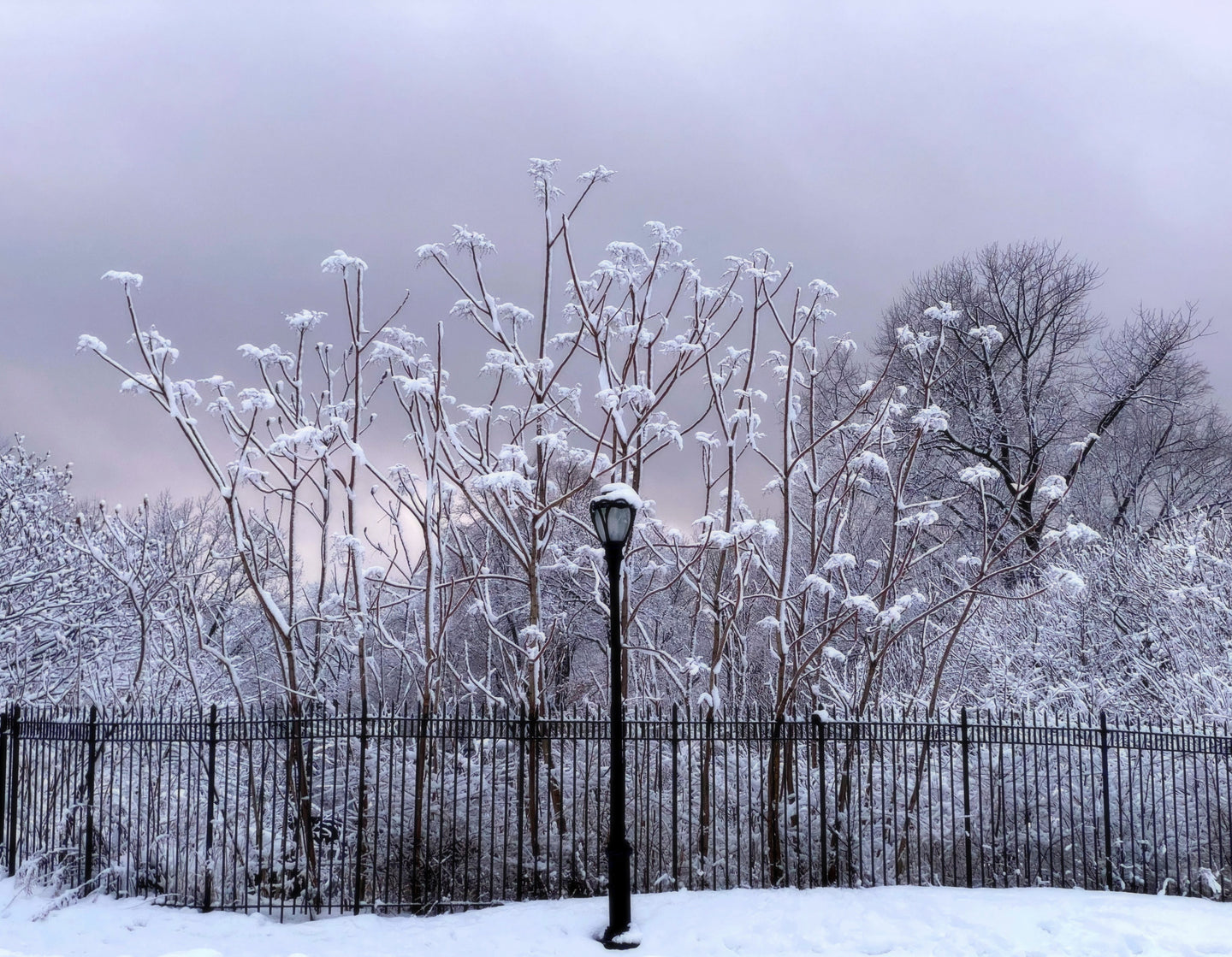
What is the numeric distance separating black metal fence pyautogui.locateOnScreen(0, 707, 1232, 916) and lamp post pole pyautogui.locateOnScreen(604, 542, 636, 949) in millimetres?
1200

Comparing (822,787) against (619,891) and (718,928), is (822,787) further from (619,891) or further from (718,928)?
(619,891)

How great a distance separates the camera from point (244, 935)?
8547 millimetres

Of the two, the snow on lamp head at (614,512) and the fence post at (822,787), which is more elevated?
the snow on lamp head at (614,512)

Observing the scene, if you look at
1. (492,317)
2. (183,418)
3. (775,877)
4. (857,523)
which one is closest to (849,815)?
(775,877)

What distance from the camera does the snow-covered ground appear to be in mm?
7867

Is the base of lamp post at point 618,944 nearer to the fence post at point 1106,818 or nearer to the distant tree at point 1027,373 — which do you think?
the fence post at point 1106,818

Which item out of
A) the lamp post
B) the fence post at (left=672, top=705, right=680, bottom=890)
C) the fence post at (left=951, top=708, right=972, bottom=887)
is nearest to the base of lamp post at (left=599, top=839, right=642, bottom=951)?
the lamp post

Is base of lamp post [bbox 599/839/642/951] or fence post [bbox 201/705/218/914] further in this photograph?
fence post [bbox 201/705/218/914]

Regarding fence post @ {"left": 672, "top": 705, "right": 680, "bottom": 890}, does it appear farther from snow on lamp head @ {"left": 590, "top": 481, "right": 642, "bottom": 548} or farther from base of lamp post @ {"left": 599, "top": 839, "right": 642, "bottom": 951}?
snow on lamp head @ {"left": 590, "top": 481, "right": 642, "bottom": 548}

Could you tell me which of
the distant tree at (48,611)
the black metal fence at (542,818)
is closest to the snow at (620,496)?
the black metal fence at (542,818)

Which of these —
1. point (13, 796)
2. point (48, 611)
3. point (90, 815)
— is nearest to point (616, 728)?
point (90, 815)

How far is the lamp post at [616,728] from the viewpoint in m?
8.05

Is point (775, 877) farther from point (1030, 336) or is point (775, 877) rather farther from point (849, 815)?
point (1030, 336)

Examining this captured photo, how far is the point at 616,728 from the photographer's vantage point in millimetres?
8188
